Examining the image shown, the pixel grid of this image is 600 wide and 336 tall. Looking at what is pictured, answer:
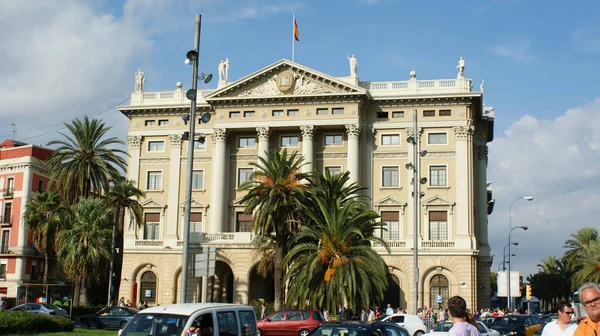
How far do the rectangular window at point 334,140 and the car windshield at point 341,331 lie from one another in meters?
44.7

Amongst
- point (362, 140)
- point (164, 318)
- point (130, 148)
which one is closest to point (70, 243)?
point (130, 148)

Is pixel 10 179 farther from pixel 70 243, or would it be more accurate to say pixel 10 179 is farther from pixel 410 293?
pixel 410 293

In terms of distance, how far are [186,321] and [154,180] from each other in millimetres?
53094

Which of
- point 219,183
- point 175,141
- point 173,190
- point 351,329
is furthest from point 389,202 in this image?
point 351,329

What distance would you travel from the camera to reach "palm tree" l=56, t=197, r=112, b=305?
54812 mm

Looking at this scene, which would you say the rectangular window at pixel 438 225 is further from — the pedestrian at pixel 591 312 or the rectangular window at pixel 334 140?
the pedestrian at pixel 591 312

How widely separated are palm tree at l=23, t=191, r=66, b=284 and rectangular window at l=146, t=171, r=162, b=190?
7.64m

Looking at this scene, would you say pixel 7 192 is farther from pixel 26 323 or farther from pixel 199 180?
pixel 26 323

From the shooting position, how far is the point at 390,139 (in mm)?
61500

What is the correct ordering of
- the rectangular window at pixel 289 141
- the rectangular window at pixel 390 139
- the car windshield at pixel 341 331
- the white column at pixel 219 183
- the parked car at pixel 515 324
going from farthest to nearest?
the rectangular window at pixel 289 141
the rectangular window at pixel 390 139
the white column at pixel 219 183
the parked car at pixel 515 324
the car windshield at pixel 341 331

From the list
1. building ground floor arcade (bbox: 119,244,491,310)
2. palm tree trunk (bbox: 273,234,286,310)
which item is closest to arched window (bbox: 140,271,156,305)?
building ground floor arcade (bbox: 119,244,491,310)

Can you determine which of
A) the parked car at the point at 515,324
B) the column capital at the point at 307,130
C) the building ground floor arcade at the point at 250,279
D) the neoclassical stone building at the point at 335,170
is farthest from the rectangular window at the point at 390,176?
the parked car at the point at 515,324

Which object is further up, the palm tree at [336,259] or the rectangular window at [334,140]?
the rectangular window at [334,140]

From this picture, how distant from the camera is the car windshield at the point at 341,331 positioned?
17.4 metres
